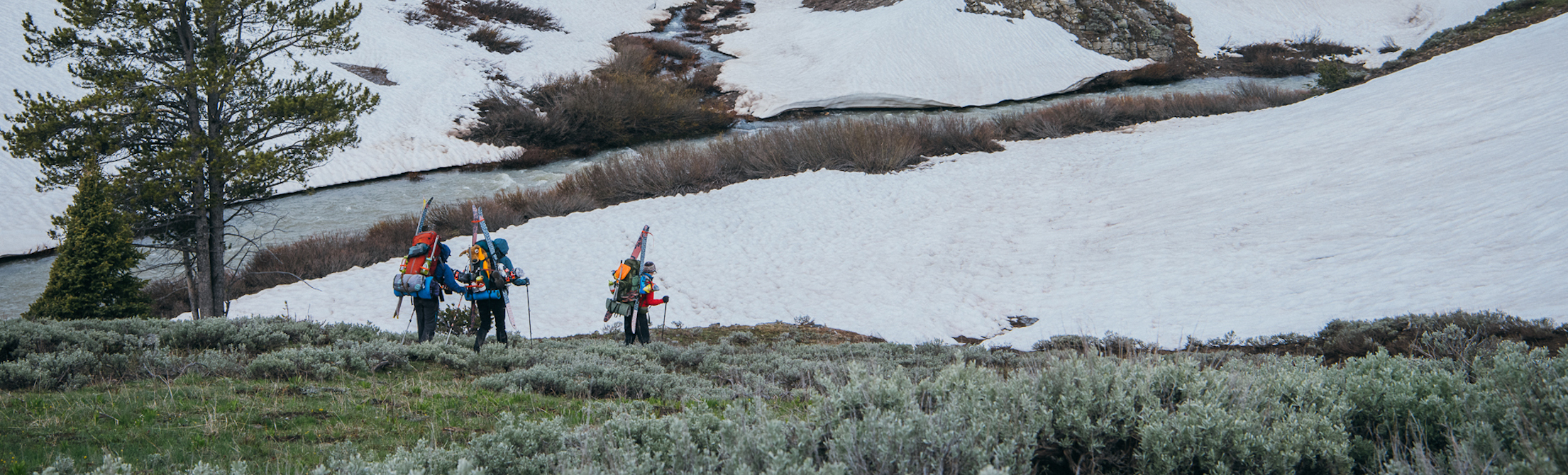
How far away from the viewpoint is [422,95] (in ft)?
94.2

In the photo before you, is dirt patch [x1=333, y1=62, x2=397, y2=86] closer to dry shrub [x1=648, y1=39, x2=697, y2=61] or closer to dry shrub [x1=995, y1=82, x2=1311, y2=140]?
dry shrub [x1=648, y1=39, x2=697, y2=61]

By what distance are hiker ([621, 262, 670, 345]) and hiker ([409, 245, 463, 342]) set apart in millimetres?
2231

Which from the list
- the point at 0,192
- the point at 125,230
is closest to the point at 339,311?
the point at 125,230

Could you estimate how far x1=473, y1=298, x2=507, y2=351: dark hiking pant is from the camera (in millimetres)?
8812

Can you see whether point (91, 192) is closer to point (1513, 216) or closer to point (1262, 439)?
point (1262, 439)

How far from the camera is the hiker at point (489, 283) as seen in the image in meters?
8.73

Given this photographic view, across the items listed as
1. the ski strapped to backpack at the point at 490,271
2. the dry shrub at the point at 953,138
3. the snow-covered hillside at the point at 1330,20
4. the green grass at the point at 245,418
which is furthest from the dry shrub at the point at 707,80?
the green grass at the point at 245,418

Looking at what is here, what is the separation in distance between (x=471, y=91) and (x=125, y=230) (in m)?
19.6

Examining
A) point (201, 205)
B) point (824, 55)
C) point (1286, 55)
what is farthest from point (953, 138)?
point (1286, 55)

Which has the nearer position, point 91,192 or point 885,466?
point 885,466

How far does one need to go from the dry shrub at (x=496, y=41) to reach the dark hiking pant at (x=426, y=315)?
28804 mm

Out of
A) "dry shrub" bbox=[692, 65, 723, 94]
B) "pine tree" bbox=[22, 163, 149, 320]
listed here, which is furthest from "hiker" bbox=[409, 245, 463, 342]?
"dry shrub" bbox=[692, 65, 723, 94]

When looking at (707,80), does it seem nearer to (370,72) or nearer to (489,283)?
(370,72)

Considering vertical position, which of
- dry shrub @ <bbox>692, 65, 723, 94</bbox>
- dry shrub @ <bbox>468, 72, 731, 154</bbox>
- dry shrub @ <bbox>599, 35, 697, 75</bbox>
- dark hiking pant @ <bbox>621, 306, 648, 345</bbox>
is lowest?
dark hiking pant @ <bbox>621, 306, 648, 345</bbox>
